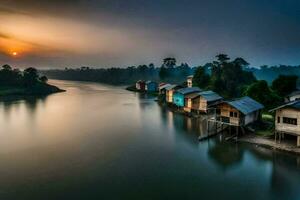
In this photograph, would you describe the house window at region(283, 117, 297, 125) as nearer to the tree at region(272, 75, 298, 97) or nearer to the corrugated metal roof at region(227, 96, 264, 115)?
the corrugated metal roof at region(227, 96, 264, 115)

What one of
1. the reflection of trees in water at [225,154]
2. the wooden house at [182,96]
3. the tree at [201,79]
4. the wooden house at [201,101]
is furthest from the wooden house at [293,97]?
the tree at [201,79]

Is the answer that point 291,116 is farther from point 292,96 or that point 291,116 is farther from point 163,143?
point 292,96

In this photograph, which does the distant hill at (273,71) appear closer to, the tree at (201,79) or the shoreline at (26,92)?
the tree at (201,79)

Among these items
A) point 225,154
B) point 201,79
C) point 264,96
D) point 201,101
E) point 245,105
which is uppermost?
point 201,79

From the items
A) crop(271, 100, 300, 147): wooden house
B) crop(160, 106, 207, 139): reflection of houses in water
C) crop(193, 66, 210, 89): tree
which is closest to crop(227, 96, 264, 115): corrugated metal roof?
crop(271, 100, 300, 147): wooden house

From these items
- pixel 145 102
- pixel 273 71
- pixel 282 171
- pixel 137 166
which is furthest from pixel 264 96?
pixel 273 71

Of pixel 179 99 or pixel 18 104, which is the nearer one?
pixel 179 99

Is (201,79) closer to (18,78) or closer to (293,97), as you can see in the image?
(293,97)
